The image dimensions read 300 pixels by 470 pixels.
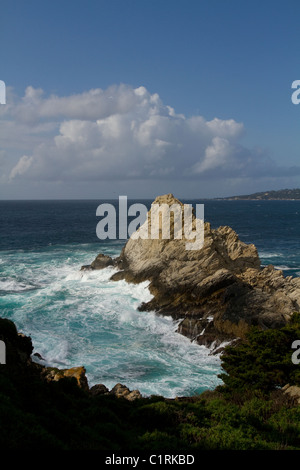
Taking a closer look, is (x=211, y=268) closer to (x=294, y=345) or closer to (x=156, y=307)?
(x=156, y=307)

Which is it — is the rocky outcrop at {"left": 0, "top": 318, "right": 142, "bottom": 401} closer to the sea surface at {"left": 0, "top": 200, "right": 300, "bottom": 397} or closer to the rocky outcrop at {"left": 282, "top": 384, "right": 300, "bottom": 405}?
the sea surface at {"left": 0, "top": 200, "right": 300, "bottom": 397}

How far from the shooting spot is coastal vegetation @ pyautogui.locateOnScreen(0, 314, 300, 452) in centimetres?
1052

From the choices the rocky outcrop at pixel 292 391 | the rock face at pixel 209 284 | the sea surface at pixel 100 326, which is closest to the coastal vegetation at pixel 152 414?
the rocky outcrop at pixel 292 391

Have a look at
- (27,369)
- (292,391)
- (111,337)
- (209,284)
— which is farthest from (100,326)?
(292,391)

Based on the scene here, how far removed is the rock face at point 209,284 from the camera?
2822 cm

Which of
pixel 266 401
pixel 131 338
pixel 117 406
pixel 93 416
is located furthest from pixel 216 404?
pixel 131 338

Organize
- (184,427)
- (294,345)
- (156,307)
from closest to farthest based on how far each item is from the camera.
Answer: (184,427), (294,345), (156,307)

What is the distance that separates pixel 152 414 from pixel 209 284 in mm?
20268

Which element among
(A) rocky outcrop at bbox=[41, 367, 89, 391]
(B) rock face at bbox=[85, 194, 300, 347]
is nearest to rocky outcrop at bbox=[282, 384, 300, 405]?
(B) rock face at bbox=[85, 194, 300, 347]

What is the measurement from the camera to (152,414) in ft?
44.5

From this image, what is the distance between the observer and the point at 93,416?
12.9 m

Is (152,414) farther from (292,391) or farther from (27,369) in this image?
(292,391)

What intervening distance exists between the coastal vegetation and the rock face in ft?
28.8

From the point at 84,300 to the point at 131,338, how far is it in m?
10.2
